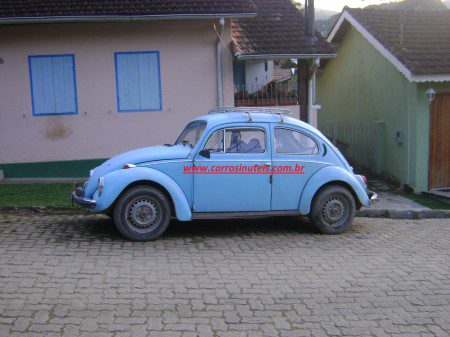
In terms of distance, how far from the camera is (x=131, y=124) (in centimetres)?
1191

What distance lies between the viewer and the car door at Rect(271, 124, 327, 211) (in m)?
7.45

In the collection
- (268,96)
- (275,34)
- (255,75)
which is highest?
(275,34)

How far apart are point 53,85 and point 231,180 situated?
247 inches

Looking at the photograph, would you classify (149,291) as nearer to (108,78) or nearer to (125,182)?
(125,182)

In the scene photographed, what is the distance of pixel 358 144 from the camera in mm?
15375

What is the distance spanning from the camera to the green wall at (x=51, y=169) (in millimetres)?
11695

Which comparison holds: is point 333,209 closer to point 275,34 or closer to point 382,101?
point 275,34

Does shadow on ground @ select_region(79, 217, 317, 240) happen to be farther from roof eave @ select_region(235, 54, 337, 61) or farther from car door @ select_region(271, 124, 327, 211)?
roof eave @ select_region(235, 54, 337, 61)

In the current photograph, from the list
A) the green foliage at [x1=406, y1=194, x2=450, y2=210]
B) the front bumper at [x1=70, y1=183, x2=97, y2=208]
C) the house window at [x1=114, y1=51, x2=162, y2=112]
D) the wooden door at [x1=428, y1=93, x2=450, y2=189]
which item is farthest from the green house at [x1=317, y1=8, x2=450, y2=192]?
the front bumper at [x1=70, y1=183, x2=97, y2=208]

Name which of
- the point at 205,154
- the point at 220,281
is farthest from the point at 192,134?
the point at 220,281

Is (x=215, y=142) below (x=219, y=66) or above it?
below

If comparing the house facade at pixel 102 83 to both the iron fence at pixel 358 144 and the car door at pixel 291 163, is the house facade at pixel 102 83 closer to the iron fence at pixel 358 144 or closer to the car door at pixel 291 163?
the iron fence at pixel 358 144

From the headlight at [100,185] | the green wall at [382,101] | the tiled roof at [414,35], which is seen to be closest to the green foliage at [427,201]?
the green wall at [382,101]

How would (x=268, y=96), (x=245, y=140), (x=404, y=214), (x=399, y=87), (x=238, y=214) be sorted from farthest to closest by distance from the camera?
(x=399, y=87), (x=268, y=96), (x=404, y=214), (x=245, y=140), (x=238, y=214)
